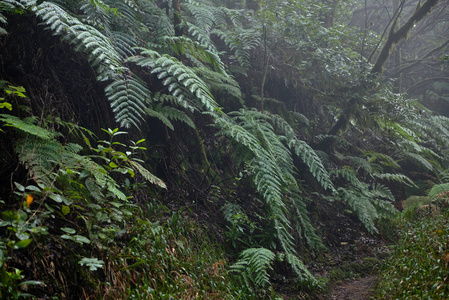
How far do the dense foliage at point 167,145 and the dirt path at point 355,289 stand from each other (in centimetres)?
50

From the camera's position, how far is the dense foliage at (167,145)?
2500 millimetres

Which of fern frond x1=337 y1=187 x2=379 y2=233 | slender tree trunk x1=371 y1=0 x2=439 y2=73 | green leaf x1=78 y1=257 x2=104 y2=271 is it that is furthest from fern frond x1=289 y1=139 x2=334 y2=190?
green leaf x1=78 y1=257 x2=104 y2=271

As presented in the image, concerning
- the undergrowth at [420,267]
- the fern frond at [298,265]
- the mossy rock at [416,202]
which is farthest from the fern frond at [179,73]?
the mossy rock at [416,202]

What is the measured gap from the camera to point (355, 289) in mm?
4227

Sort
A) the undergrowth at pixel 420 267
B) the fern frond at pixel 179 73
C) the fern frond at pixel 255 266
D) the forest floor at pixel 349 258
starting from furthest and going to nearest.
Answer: the forest floor at pixel 349 258
the fern frond at pixel 179 73
the fern frond at pixel 255 266
the undergrowth at pixel 420 267

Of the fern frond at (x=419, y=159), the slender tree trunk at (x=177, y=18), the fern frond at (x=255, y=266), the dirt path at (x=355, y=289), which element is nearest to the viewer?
the fern frond at (x=255, y=266)

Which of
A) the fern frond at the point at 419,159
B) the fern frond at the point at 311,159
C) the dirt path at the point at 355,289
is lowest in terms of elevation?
the dirt path at the point at 355,289

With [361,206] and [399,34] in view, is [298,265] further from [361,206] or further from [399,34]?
[399,34]

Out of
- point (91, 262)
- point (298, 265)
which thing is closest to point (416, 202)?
point (298, 265)

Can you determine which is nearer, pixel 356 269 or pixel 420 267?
pixel 420 267

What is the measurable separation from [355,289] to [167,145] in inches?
113

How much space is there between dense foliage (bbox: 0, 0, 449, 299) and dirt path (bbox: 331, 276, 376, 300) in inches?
19.6

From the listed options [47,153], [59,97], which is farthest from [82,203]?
[59,97]

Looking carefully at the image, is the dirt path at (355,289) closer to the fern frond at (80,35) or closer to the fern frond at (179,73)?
Answer: the fern frond at (179,73)
